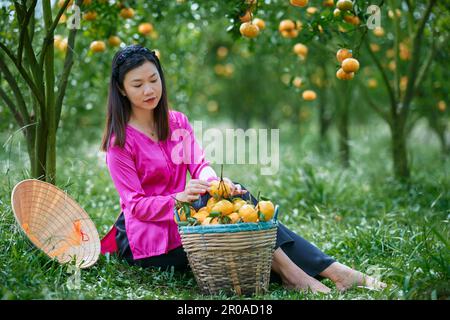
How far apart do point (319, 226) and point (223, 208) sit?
1.44m

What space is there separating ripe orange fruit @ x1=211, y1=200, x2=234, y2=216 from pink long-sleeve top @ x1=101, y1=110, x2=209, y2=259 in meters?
0.24

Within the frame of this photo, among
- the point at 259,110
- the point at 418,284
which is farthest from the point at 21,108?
the point at 259,110

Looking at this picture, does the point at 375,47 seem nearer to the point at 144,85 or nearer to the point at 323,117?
the point at 323,117

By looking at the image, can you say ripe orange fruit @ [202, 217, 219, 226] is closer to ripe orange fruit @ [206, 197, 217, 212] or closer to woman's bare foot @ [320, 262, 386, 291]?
ripe orange fruit @ [206, 197, 217, 212]

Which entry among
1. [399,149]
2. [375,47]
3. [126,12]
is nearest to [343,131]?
[375,47]

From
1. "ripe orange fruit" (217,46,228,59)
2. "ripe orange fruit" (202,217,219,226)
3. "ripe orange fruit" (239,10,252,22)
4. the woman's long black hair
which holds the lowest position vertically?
"ripe orange fruit" (202,217,219,226)

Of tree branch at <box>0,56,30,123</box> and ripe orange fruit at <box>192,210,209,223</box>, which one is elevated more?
tree branch at <box>0,56,30,123</box>

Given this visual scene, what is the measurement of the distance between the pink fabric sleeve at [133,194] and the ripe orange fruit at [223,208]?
24cm

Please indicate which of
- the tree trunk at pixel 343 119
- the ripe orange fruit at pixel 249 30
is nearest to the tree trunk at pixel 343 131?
the tree trunk at pixel 343 119

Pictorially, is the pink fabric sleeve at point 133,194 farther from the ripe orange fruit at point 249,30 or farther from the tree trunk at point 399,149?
the tree trunk at point 399,149

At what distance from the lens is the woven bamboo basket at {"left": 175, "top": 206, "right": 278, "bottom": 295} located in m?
2.29

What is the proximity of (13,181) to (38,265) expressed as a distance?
108 centimetres

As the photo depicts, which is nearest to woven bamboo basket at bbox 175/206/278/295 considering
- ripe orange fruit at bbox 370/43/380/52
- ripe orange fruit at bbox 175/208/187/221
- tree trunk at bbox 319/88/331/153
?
ripe orange fruit at bbox 175/208/187/221
